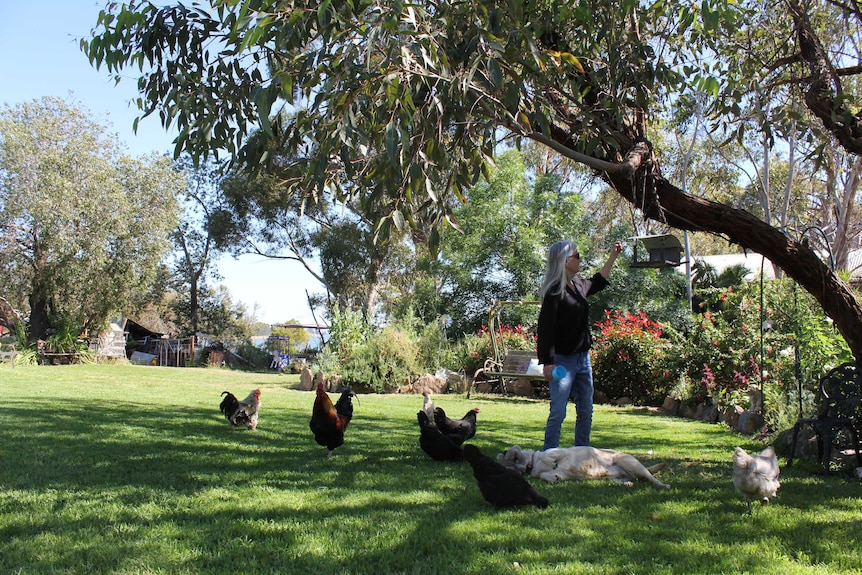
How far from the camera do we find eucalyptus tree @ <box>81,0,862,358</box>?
3.64 meters

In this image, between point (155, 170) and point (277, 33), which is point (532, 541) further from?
point (155, 170)

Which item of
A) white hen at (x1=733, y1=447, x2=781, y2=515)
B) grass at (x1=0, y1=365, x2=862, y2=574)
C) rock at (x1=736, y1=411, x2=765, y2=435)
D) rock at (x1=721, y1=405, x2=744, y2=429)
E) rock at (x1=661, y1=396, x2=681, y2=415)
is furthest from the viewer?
rock at (x1=661, y1=396, x2=681, y2=415)

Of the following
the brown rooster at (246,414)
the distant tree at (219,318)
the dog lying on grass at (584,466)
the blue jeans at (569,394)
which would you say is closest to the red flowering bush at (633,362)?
the blue jeans at (569,394)

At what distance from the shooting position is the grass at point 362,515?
10.1ft

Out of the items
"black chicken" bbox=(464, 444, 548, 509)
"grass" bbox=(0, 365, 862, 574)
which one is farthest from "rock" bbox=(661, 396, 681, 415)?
"black chicken" bbox=(464, 444, 548, 509)

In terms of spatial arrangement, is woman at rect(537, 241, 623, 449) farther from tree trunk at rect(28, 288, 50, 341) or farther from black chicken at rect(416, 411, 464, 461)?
tree trunk at rect(28, 288, 50, 341)

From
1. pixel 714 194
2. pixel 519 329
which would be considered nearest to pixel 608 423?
pixel 519 329

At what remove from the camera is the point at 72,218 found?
24.4 meters

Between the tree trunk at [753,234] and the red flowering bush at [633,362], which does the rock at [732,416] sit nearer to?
the red flowering bush at [633,362]

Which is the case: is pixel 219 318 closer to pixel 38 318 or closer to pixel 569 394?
pixel 38 318

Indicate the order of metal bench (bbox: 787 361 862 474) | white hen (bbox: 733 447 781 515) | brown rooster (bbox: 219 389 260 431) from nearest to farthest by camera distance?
white hen (bbox: 733 447 781 515) < metal bench (bbox: 787 361 862 474) < brown rooster (bbox: 219 389 260 431)

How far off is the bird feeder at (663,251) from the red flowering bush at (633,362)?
226 inches

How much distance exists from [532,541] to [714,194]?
2709 cm

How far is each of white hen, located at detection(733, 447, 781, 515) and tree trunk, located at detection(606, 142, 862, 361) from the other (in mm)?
2151
